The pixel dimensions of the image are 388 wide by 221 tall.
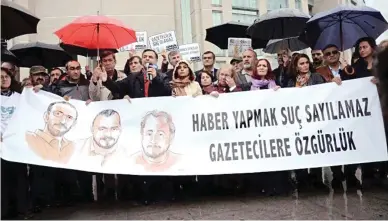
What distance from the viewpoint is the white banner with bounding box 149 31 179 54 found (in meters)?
8.38

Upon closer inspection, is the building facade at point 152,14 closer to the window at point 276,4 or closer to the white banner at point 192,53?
the window at point 276,4

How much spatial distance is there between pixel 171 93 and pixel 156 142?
2.44 ft

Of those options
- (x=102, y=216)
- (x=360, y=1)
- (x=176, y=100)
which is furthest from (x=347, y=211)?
(x=360, y=1)

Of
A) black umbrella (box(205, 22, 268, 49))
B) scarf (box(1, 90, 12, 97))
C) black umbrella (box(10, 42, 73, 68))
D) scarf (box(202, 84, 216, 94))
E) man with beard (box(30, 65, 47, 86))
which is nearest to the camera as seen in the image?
scarf (box(1, 90, 12, 97))

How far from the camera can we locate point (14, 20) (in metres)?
6.57

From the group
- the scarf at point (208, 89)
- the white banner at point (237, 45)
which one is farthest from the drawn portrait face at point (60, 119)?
the white banner at point (237, 45)

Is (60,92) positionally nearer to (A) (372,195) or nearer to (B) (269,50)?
(A) (372,195)

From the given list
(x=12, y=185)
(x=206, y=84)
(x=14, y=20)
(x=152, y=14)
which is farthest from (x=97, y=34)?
(x=152, y=14)

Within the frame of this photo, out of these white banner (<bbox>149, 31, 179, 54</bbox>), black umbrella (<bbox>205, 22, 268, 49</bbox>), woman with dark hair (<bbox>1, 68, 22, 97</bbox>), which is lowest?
woman with dark hair (<bbox>1, 68, 22, 97</bbox>)

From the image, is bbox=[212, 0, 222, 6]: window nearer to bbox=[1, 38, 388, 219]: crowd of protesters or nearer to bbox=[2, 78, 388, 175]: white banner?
bbox=[1, 38, 388, 219]: crowd of protesters

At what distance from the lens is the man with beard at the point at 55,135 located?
5078 millimetres

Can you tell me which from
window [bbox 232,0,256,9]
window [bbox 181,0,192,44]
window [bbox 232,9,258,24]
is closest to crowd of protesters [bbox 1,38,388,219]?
window [bbox 181,0,192,44]

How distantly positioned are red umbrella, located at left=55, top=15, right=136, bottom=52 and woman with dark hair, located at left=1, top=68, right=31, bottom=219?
2.04 metres

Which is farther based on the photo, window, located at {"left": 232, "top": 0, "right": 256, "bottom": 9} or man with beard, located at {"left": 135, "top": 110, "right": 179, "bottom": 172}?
window, located at {"left": 232, "top": 0, "right": 256, "bottom": 9}
